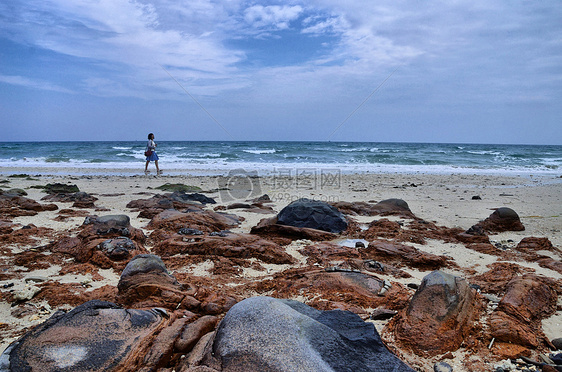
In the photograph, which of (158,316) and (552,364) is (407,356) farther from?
(158,316)

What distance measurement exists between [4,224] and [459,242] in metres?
7.43

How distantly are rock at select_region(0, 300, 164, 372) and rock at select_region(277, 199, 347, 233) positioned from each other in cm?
361

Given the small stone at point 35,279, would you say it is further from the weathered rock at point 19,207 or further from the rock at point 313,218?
A: the weathered rock at point 19,207

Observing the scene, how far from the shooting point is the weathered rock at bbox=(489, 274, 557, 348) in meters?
2.59

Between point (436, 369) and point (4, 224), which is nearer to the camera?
point (436, 369)

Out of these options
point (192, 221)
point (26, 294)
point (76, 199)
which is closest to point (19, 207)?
point (76, 199)

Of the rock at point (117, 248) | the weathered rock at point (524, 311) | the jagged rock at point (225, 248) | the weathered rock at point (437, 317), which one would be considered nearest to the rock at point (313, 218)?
the jagged rock at point (225, 248)

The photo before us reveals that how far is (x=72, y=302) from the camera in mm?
3176

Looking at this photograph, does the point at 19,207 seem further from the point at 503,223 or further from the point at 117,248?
the point at 503,223

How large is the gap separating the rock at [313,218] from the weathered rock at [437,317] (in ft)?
10.1

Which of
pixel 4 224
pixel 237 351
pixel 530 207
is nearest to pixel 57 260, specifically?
pixel 4 224

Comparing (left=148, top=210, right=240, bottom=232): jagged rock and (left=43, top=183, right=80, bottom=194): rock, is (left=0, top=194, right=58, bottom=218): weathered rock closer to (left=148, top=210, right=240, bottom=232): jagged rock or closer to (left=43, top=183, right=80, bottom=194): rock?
(left=43, top=183, right=80, bottom=194): rock

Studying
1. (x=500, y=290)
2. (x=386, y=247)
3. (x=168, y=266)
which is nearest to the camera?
(x=500, y=290)

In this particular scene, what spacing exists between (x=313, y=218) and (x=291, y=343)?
13.3ft
